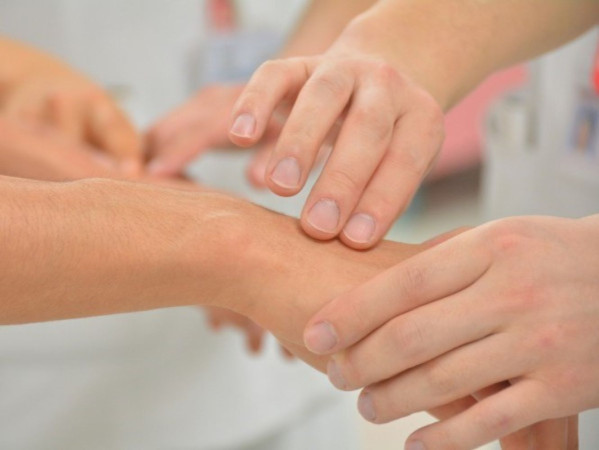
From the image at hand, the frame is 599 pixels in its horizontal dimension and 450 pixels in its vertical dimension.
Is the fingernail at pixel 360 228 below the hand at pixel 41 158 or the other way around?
below

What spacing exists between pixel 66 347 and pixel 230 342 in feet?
0.99

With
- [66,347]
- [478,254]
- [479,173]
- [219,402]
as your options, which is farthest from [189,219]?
[479,173]

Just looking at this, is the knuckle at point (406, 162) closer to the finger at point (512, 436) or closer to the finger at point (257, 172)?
the finger at point (512, 436)

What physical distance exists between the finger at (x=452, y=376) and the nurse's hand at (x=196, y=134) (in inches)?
23.0

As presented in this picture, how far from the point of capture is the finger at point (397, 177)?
2.93 ft

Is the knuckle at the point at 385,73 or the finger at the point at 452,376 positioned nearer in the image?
the finger at the point at 452,376

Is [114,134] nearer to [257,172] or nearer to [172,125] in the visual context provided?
[172,125]

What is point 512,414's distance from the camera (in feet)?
2.48

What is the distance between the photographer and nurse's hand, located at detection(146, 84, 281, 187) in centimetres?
138

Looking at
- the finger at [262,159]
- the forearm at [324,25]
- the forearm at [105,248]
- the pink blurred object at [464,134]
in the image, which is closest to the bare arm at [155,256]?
the forearm at [105,248]

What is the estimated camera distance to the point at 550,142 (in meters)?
1.31

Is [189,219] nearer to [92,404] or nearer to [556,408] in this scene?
[556,408]

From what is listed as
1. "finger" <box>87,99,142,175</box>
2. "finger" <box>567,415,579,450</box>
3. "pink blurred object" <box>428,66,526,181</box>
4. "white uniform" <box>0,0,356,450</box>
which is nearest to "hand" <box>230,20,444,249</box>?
"finger" <box>567,415,579,450</box>

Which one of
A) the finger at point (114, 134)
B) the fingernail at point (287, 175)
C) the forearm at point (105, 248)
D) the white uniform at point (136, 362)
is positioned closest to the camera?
the forearm at point (105, 248)
